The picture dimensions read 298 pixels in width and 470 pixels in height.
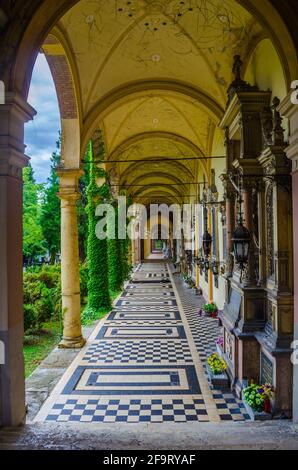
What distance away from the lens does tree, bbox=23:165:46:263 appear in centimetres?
2865

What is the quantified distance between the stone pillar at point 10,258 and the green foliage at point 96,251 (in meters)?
8.87

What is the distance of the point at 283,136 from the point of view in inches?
237

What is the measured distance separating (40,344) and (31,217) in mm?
18807

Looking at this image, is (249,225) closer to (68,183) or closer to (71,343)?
(68,183)

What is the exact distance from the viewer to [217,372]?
779 cm

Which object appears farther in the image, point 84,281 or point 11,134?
point 84,281

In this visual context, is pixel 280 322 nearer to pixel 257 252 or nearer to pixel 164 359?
pixel 257 252

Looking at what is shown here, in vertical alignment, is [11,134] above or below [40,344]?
above

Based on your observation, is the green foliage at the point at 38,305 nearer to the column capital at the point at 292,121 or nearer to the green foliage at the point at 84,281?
the green foliage at the point at 84,281

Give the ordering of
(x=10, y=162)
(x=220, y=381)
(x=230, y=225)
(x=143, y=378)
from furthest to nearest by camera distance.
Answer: (x=230, y=225), (x=143, y=378), (x=220, y=381), (x=10, y=162)

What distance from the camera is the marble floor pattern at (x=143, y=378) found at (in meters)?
6.48

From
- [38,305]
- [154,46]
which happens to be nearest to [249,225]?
[154,46]

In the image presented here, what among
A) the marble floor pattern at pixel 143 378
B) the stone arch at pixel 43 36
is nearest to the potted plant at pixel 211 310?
the marble floor pattern at pixel 143 378

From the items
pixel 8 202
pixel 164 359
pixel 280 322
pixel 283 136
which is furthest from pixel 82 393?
pixel 283 136
